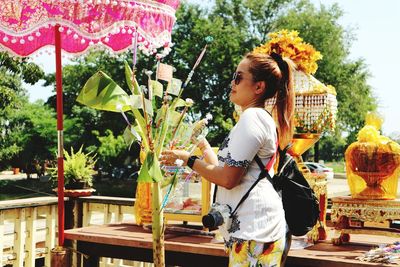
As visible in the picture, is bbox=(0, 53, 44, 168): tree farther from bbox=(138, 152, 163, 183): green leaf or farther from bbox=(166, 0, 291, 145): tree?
bbox=(138, 152, 163, 183): green leaf

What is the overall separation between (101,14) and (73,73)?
24.3 m

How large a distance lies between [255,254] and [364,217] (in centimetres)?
143

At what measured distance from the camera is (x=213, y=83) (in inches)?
960

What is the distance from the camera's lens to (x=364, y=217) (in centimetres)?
333

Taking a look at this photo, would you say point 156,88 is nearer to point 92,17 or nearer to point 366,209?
point 92,17

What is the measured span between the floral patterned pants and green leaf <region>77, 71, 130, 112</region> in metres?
0.90

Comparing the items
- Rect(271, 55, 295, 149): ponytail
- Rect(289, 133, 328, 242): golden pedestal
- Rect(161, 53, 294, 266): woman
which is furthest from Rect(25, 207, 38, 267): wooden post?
Rect(271, 55, 295, 149): ponytail

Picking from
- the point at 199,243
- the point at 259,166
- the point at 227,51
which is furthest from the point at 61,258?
the point at 227,51

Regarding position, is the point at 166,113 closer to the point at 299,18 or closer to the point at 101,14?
the point at 101,14

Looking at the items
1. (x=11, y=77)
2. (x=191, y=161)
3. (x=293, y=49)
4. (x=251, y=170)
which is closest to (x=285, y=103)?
(x=251, y=170)

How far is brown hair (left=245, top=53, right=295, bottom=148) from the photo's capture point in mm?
2301

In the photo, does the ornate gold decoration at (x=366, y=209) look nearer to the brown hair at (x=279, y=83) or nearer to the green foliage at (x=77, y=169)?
the brown hair at (x=279, y=83)

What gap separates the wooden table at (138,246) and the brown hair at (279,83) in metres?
1.12

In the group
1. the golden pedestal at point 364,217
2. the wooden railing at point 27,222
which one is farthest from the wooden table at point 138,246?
the wooden railing at point 27,222
